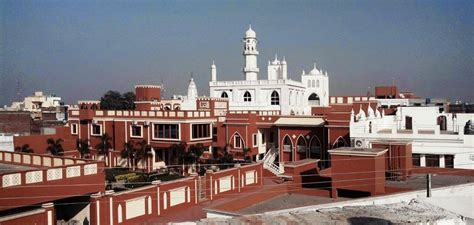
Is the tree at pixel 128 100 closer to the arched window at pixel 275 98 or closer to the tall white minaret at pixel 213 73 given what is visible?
the tall white minaret at pixel 213 73

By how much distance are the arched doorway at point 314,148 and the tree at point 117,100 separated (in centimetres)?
4181

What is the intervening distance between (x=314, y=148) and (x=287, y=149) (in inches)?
74.7

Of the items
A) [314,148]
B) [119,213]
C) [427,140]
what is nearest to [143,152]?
[314,148]

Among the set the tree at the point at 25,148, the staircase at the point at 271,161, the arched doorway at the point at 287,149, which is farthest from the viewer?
the arched doorway at the point at 287,149

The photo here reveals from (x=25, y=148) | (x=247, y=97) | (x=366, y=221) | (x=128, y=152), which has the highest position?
(x=247, y=97)

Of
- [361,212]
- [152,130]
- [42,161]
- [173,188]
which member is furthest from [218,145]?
[361,212]

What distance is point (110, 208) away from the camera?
13.5 m

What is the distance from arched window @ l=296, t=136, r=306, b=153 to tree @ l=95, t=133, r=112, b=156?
12883 mm

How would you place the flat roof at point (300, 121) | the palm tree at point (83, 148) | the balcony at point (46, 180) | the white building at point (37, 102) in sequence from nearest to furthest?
the balcony at point (46, 180) → the flat roof at point (300, 121) → the palm tree at point (83, 148) → the white building at point (37, 102)

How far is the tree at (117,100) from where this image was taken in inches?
2442

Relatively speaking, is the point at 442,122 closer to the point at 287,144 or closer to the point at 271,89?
the point at 287,144

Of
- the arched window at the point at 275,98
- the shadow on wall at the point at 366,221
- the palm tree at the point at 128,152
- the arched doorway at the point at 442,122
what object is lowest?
the palm tree at the point at 128,152

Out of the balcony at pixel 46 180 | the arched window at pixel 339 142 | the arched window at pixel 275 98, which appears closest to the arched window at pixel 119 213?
the balcony at pixel 46 180

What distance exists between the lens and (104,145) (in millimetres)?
28828
